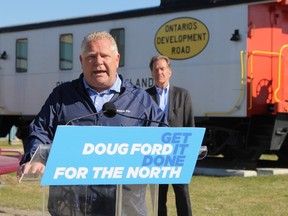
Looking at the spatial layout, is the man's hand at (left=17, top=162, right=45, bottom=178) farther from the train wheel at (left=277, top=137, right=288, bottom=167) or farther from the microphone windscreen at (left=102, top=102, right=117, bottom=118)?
the train wheel at (left=277, top=137, right=288, bottom=167)

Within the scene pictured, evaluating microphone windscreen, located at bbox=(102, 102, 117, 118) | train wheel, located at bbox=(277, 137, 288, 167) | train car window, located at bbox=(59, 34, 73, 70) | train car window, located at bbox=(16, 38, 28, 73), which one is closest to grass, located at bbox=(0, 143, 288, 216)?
train wheel, located at bbox=(277, 137, 288, 167)

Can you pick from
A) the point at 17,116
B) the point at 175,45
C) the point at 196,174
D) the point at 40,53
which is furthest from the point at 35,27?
the point at 196,174

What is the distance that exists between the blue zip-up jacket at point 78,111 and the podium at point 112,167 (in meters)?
0.35

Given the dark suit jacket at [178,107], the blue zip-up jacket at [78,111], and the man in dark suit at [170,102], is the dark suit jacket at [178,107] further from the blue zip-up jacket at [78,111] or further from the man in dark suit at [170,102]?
the blue zip-up jacket at [78,111]

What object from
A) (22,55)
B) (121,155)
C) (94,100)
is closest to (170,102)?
(94,100)

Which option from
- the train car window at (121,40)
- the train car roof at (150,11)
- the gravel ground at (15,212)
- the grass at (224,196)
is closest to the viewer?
the gravel ground at (15,212)

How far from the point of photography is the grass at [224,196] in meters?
7.32

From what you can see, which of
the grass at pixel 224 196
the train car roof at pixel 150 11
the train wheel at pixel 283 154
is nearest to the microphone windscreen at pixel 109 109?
the grass at pixel 224 196

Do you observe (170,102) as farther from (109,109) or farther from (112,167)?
(112,167)

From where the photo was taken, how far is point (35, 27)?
15.7m

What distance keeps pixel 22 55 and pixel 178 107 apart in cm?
1138

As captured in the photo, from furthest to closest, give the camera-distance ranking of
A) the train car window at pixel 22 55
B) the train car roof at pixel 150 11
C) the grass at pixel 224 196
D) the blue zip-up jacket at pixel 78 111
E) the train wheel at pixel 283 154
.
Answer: the train car window at pixel 22 55, the train wheel at pixel 283 154, the train car roof at pixel 150 11, the grass at pixel 224 196, the blue zip-up jacket at pixel 78 111

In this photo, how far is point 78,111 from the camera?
9.61 ft

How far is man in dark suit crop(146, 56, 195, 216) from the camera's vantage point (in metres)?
5.38
